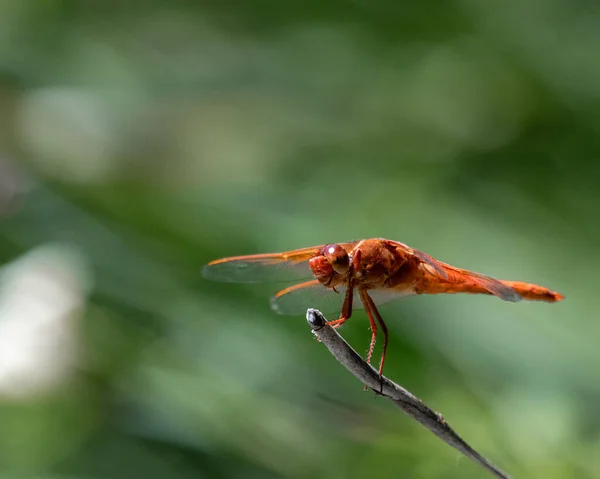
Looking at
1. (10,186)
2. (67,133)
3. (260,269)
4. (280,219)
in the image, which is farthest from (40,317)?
(67,133)

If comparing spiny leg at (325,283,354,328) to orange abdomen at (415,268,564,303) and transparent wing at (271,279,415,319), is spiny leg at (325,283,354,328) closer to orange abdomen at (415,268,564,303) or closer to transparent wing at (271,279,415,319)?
transparent wing at (271,279,415,319)

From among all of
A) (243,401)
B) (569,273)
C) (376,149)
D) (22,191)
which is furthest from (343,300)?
(376,149)

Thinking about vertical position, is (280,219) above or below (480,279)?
below

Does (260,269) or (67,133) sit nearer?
(260,269)

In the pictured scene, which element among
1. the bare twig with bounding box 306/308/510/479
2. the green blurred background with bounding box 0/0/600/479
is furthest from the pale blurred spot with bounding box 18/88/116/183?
the bare twig with bounding box 306/308/510/479

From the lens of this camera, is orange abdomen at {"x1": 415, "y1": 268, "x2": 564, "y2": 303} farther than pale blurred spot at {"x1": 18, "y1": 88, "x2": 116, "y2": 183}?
No

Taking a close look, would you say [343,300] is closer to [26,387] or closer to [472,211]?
[26,387]

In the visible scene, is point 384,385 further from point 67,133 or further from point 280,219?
point 67,133

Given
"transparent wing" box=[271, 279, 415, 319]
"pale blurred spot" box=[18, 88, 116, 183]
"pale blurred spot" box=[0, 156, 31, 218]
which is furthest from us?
"pale blurred spot" box=[18, 88, 116, 183]
